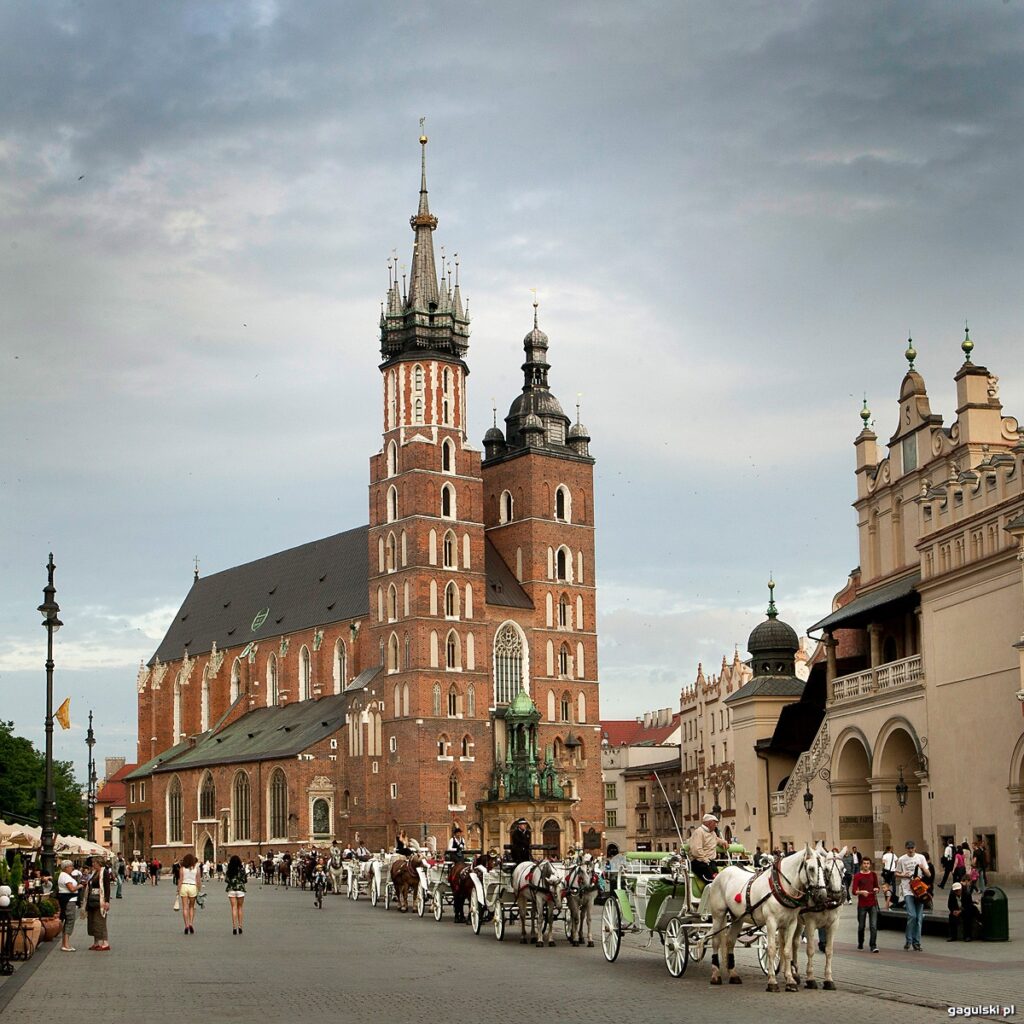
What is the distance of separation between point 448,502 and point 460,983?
226 ft

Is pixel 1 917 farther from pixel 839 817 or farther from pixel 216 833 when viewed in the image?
pixel 216 833

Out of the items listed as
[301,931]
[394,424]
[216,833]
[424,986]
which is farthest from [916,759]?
[216,833]

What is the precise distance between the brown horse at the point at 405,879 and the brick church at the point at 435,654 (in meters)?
42.8

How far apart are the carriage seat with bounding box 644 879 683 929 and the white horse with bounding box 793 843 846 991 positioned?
2006 millimetres

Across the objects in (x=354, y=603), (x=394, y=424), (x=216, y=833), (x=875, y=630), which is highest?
(x=394, y=424)

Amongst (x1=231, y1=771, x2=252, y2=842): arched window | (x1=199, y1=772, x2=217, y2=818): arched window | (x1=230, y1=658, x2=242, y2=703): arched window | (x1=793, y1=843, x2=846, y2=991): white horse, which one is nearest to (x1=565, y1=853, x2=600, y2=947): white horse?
(x1=793, y1=843, x2=846, y2=991): white horse

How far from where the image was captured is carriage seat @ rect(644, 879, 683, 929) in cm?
2075

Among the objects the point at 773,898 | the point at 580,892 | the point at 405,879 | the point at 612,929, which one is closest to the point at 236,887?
the point at 580,892

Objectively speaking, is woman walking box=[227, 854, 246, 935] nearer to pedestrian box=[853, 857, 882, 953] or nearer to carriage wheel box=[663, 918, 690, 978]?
pedestrian box=[853, 857, 882, 953]

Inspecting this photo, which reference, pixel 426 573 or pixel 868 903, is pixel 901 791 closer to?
pixel 868 903

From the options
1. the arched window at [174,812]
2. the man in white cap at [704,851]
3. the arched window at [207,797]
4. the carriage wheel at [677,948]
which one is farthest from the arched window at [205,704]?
the man in white cap at [704,851]

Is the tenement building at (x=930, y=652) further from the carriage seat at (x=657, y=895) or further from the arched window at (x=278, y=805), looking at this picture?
the arched window at (x=278, y=805)

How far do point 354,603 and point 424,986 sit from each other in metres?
77.6

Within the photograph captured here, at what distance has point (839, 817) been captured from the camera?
49.8 metres
